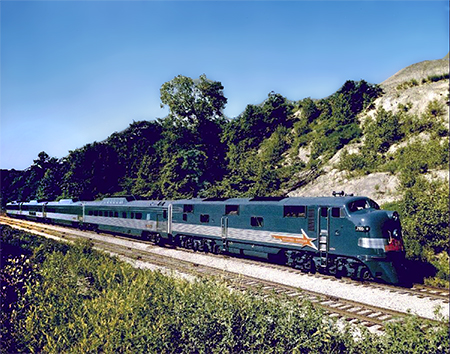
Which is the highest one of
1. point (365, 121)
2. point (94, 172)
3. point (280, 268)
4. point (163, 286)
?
point (365, 121)

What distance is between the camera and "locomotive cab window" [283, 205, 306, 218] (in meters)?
18.8

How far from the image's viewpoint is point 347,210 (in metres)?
17.0

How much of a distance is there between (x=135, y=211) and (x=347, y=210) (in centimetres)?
2097

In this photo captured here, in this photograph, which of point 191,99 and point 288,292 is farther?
point 191,99

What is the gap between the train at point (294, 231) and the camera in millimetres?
16172

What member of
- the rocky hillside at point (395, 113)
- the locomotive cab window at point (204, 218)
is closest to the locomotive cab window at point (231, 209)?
the locomotive cab window at point (204, 218)

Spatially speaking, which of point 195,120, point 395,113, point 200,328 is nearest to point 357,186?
point 395,113

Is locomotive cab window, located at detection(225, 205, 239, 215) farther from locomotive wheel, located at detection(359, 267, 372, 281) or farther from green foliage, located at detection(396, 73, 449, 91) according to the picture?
green foliage, located at detection(396, 73, 449, 91)

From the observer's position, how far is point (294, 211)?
63.1ft

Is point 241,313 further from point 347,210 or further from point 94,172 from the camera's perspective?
point 94,172

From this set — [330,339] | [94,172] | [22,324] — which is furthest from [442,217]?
[94,172]

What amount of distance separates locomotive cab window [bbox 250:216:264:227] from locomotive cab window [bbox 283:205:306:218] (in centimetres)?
181

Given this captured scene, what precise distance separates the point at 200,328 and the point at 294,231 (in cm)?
1157

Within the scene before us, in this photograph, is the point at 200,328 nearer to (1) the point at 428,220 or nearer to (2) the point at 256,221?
(2) the point at 256,221
